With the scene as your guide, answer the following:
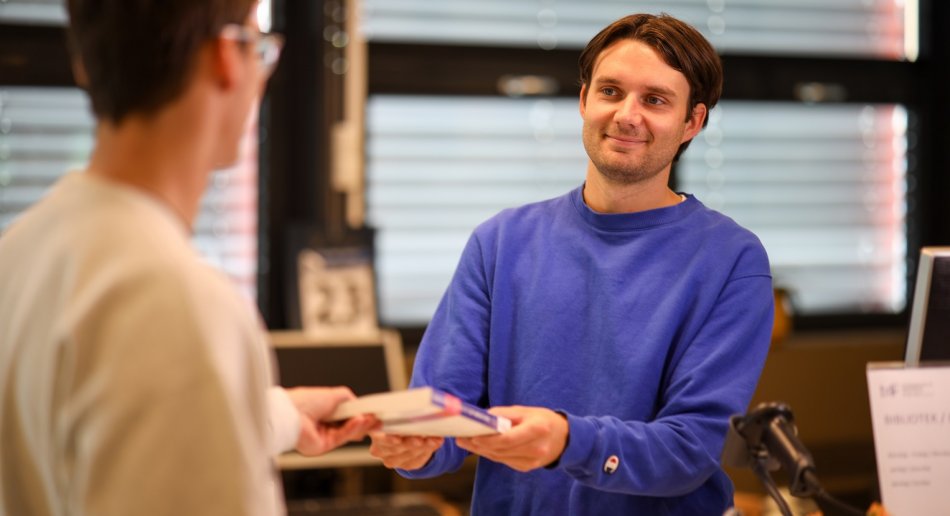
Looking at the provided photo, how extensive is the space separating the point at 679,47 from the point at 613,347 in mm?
483

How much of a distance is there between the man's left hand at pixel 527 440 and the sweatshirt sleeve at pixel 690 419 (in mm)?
20

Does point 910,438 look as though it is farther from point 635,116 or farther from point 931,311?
point 635,116

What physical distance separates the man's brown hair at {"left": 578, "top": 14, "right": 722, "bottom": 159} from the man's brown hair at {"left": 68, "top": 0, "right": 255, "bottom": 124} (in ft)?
3.10

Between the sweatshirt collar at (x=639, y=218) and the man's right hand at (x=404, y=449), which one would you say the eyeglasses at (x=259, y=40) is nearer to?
the man's right hand at (x=404, y=449)

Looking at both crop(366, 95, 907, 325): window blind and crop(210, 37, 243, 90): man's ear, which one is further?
crop(366, 95, 907, 325): window blind

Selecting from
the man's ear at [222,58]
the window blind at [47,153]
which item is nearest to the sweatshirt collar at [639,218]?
the man's ear at [222,58]

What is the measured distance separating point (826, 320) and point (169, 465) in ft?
14.8

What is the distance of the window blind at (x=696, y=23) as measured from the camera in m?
4.50

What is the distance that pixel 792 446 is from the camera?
1431 mm

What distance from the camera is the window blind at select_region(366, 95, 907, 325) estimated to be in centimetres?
449

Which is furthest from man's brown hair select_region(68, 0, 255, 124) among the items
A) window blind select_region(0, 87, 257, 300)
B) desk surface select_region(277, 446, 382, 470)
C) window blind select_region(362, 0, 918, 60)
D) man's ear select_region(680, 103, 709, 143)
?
window blind select_region(362, 0, 918, 60)

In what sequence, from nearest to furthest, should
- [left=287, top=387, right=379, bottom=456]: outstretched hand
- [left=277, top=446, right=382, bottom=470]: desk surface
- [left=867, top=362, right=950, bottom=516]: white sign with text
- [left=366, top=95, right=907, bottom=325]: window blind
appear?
1. [left=287, top=387, right=379, bottom=456]: outstretched hand
2. [left=867, top=362, right=950, bottom=516]: white sign with text
3. [left=277, top=446, right=382, bottom=470]: desk surface
4. [left=366, top=95, right=907, bottom=325]: window blind

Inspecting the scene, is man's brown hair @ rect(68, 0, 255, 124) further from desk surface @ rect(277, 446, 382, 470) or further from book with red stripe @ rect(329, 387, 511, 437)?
desk surface @ rect(277, 446, 382, 470)

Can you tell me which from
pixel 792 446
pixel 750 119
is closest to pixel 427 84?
pixel 750 119
